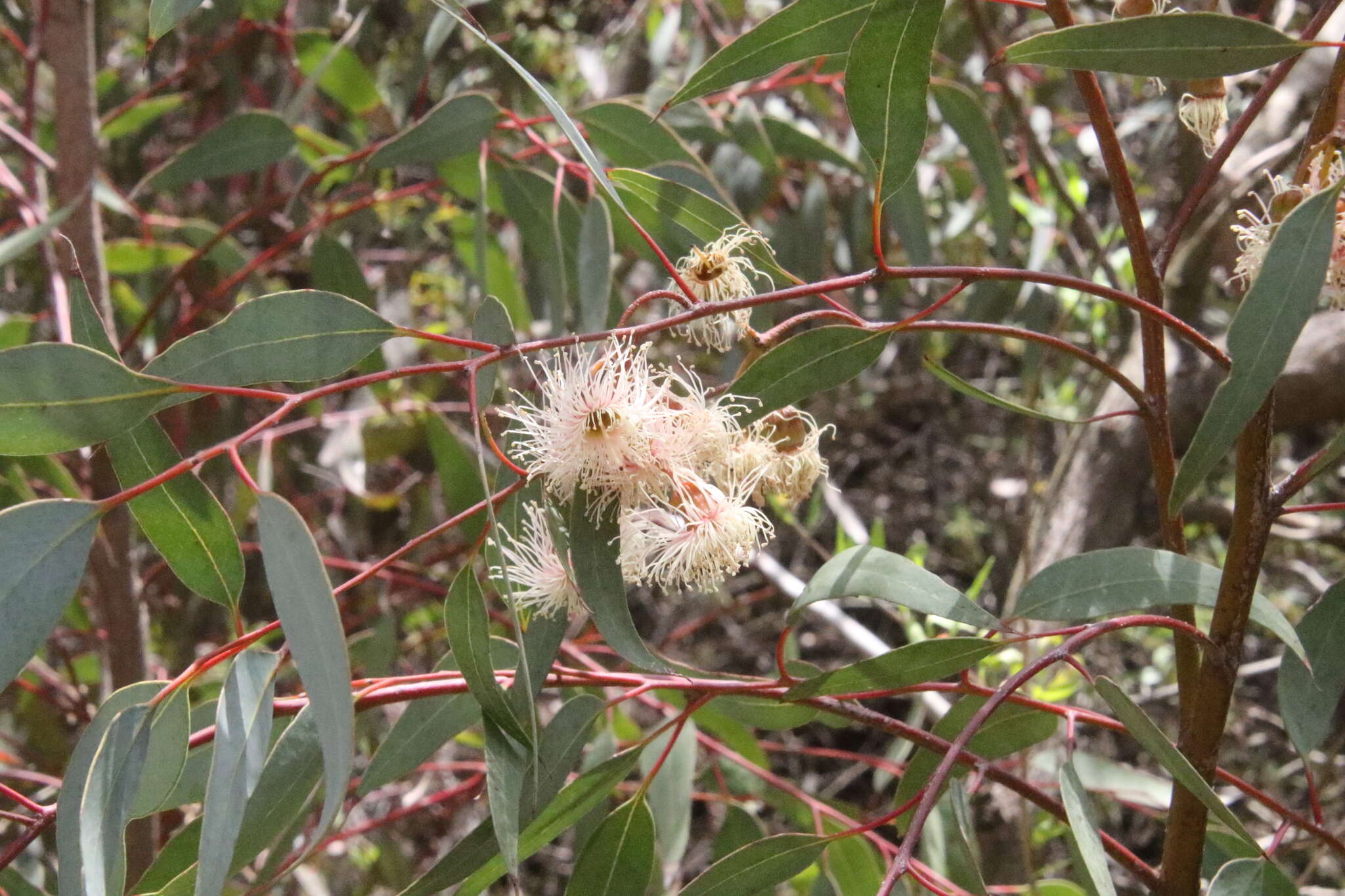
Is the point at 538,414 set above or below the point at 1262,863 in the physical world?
above

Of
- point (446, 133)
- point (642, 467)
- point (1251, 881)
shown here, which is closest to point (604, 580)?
point (642, 467)

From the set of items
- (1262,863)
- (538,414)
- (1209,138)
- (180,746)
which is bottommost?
(1262,863)

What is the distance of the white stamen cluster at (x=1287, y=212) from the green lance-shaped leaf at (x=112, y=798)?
2.04ft

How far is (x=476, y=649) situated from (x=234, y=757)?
0.44ft

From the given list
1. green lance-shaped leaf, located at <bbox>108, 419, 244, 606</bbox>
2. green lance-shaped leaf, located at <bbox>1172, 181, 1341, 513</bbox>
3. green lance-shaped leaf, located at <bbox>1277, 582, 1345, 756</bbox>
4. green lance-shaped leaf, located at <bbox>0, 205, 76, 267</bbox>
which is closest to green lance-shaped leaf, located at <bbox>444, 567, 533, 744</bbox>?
green lance-shaped leaf, located at <bbox>108, 419, 244, 606</bbox>

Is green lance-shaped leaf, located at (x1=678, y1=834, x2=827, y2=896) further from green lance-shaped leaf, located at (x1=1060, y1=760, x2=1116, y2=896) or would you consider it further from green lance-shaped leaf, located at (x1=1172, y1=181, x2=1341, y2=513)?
green lance-shaped leaf, located at (x1=1172, y1=181, x2=1341, y2=513)

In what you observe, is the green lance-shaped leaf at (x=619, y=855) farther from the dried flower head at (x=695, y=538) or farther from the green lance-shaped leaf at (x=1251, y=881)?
the green lance-shaped leaf at (x=1251, y=881)

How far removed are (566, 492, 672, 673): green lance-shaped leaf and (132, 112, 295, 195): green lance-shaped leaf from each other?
2.56ft

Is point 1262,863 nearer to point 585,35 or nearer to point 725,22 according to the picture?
point 725,22

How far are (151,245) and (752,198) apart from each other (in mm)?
773

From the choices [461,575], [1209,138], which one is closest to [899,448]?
[1209,138]

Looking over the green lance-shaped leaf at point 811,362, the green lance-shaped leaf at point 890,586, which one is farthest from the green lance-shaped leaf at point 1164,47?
the green lance-shaped leaf at point 890,586

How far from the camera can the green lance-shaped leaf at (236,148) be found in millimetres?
1272

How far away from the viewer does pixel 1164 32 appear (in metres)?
0.57
